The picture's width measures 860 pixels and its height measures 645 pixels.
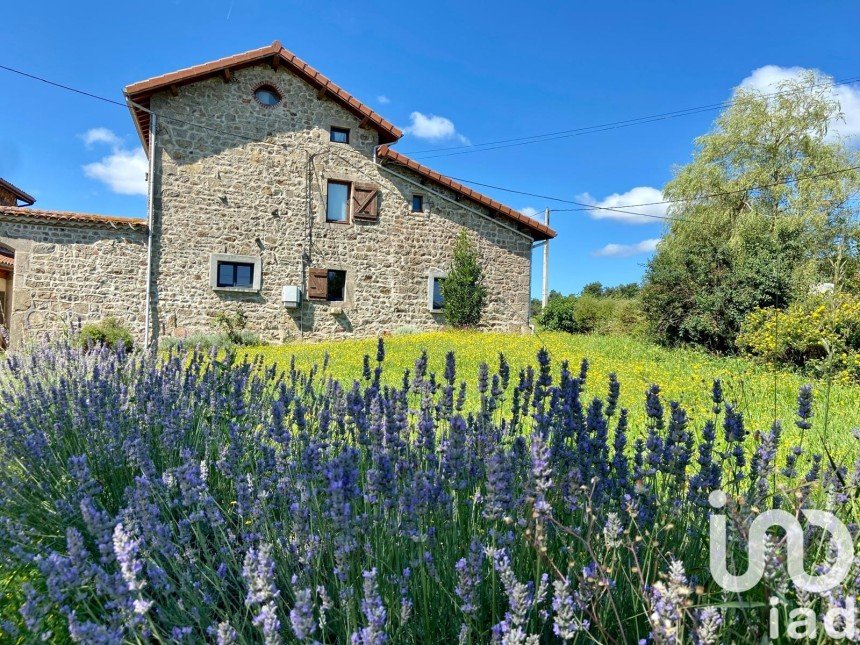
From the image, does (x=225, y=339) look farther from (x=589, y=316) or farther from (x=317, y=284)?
(x=589, y=316)

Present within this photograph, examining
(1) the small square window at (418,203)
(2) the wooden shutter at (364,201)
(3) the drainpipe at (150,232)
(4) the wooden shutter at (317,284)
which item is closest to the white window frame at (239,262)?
(4) the wooden shutter at (317,284)

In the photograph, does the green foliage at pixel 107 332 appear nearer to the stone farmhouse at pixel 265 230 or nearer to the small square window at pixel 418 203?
the stone farmhouse at pixel 265 230

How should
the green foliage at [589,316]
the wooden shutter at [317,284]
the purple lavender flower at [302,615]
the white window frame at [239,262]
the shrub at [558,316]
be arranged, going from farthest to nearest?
the shrub at [558,316] < the green foliage at [589,316] < the wooden shutter at [317,284] < the white window frame at [239,262] < the purple lavender flower at [302,615]

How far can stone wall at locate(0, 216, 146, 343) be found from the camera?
1310cm

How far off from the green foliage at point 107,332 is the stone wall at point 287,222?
3.16 ft

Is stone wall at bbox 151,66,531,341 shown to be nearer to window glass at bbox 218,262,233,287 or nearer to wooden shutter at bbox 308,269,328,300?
wooden shutter at bbox 308,269,328,300

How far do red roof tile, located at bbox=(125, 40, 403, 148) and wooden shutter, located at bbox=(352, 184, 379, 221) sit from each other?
1765 millimetres

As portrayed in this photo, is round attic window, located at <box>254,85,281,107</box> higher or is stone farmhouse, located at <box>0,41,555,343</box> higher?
round attic window, located at <box>254,85,281,107</box>

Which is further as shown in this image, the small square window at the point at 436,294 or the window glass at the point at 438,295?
the window glass at the point at 438,295

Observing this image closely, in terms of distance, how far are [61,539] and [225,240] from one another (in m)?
13.2

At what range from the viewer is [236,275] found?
1494 centimetres

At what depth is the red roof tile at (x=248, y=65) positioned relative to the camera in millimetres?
13656

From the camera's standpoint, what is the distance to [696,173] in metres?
20.5

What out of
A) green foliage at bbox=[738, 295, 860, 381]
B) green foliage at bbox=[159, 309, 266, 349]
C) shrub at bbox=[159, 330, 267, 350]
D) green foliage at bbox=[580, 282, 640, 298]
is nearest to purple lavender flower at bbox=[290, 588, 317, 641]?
green foliage at bbox=[738, 295, 860, 381]
